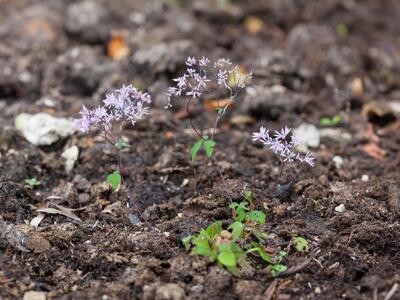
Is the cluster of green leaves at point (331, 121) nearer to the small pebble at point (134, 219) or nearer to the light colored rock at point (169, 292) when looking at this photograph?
the small pebble at point (134, 219)

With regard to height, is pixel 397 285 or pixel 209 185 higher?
pixel 397 285

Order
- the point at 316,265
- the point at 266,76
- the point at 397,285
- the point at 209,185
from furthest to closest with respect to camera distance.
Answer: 1. the point at 266,76
2. the point at 209,185
3. the point at 316,265
4. the point at 397,285

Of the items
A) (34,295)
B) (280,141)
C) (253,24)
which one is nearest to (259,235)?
(280,141)

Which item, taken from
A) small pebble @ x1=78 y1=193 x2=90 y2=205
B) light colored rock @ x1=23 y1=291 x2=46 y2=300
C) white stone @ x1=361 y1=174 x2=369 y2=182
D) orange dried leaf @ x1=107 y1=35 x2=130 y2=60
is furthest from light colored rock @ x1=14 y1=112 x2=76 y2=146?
white stone @ x1=361 y1=174 x2=369 y2=182

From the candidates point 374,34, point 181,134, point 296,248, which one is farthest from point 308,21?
point 296,248

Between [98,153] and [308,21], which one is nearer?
[98,153]

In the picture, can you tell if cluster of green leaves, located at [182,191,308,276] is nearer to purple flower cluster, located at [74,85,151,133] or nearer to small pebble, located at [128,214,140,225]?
small pebble, located at [128,214,140,225]

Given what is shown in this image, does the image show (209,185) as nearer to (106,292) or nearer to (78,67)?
(106,292)
